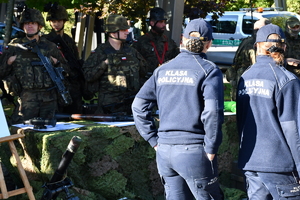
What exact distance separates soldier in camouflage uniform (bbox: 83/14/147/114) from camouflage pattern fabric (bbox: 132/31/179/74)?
121 centimetres

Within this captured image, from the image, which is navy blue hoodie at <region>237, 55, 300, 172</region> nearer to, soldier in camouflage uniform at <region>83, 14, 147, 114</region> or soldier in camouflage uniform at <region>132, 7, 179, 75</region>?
soldier in camouflage uniform at <region>83, 14, 147, 114</region>

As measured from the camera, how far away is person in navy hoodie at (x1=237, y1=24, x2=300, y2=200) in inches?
144

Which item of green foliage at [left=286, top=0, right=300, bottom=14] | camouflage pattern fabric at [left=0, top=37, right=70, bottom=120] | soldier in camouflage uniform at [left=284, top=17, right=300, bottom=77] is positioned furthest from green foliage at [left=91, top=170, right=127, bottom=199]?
green foliage at [left=286, top=0, right=300, bottom=14]

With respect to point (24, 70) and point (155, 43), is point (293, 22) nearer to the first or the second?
point (155, 43)

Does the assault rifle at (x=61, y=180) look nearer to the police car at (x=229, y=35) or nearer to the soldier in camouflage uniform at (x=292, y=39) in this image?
the soldier in camouflage uniform at (x=292, y=39)

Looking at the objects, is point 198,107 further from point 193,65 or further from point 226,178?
point 226,178

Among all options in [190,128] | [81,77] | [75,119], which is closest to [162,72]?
[190,128]

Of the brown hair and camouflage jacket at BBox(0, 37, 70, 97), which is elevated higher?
the brown hair

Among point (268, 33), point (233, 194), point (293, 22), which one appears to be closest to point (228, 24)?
point (293, 22)

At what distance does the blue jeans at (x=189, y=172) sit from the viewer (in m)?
3.68

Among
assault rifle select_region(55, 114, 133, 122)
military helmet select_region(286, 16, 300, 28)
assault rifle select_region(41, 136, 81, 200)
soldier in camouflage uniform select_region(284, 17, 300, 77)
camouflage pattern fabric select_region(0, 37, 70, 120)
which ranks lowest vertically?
assault rifle select_region(41, 136, 81, 200)

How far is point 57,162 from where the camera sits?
5.14 m

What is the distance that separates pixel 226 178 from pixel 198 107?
283cm

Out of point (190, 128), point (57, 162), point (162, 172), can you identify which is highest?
point (190, 128)
